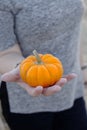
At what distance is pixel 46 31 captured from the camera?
1578mm

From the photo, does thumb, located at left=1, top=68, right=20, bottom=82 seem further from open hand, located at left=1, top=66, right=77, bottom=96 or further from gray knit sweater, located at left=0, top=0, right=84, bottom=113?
gray knit sweater, located at left=0, top=0, right=84, bottom=113

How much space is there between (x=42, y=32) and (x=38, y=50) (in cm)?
10

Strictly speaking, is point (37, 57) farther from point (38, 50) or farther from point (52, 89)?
point (38, 50)

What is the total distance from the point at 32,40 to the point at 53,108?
0.38 meters

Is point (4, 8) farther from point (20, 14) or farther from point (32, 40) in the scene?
point (32, 40)

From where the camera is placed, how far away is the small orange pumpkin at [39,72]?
135 centimetres

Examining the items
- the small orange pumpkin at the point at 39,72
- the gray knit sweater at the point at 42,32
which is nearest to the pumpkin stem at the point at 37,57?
the small orange pumpkin at the point at 39,72

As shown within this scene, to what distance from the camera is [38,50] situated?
→ 1.64 meters

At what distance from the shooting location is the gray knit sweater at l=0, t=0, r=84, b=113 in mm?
1527

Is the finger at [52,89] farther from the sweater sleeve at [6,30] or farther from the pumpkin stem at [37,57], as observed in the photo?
the sweater sleeve at [6,30]

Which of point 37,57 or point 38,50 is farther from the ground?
point 37,57

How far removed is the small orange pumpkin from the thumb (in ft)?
0.13

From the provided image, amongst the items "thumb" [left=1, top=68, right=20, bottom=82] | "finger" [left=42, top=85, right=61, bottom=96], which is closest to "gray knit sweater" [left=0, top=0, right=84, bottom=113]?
"thumb" [left=1, top=68, right=20, bottom=82]

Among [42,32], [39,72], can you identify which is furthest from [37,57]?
[42,32]
